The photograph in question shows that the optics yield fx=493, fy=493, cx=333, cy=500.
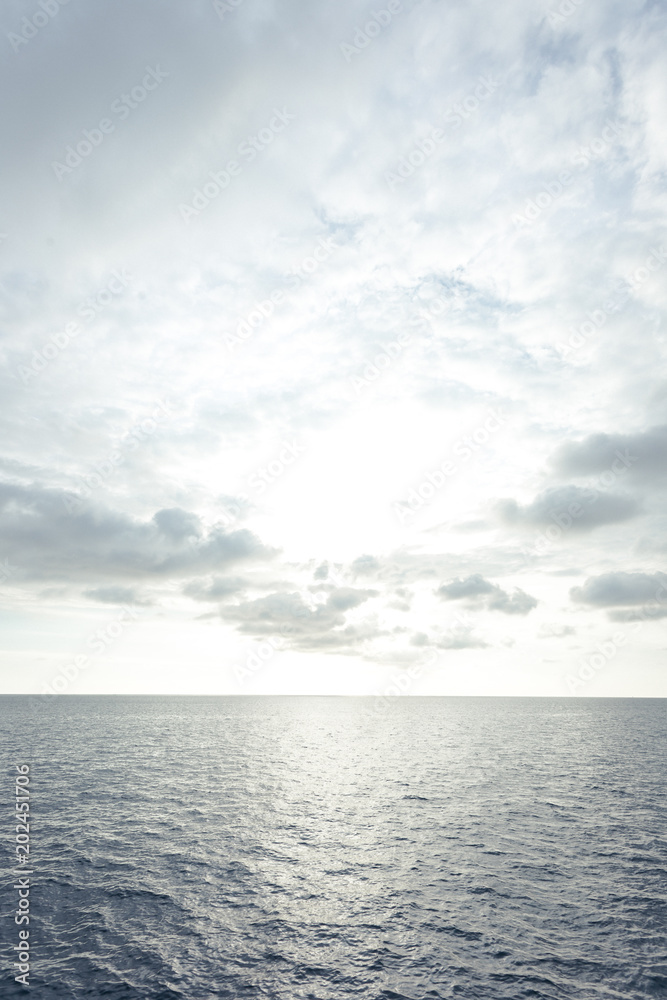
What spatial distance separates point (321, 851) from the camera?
41312 millimetres

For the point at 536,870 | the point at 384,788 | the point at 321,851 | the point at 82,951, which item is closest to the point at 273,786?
the point at 384,788

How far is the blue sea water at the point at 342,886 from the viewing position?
23641 mm

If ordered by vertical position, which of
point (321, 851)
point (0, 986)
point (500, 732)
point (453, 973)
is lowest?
point (500, 732)

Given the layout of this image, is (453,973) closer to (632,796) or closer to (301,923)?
(301,923)

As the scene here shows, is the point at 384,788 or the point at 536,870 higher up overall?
the point at 536,870

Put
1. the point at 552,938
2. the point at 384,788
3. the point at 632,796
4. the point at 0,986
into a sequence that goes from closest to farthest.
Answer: the point at 0,986
the point at 552,938
the point at 632,796
the point at 384,788

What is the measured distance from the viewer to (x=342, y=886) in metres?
34.0

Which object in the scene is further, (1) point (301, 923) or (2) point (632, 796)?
(2) point (632, 796)

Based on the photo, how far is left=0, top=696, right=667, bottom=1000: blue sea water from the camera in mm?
23641

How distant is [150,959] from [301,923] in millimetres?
8526
